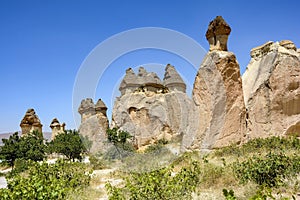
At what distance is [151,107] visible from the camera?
1035 inches

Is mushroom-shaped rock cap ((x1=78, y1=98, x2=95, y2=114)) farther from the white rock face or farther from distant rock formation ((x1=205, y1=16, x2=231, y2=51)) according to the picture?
distant rock formation ((x1=205, y1=16, x2=231, y2=51))

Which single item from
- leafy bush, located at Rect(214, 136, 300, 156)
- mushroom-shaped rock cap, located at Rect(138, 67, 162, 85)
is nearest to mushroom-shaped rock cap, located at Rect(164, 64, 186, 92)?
mushroom-shaped rock cap, located at Rect(138, 67, 162, 85)

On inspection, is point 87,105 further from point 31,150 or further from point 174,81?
point 31,150

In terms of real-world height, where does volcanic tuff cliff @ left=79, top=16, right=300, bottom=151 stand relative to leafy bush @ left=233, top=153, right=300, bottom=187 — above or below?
A: above

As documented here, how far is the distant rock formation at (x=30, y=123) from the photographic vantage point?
2732 cm

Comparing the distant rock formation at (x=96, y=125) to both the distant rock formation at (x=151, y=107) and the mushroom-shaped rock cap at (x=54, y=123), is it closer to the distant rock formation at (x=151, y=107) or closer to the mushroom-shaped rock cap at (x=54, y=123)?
the distant rock formation at (x=151, y=107)

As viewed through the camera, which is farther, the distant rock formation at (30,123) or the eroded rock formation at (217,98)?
the distant rock formation at (30,123)

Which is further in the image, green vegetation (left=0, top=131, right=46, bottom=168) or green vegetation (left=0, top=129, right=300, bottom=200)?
green vegetation (left=0, top=131, right=46, bottom=168)

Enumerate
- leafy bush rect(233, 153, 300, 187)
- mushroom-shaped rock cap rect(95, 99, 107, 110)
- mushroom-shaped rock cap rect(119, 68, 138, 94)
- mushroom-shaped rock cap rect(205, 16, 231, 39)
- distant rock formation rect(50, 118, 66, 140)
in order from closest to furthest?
leafy bush rect(233, 153, 300, 187), mushroom-shaped rock cap rect(205, 16, 231, 39), mushroom-shaped rock cap rect(119, 68, 138, 94), mushroom-shaped rock cap rect(95, 99, 107, 110), distant rock formation rect(50, 118, 66, 140)

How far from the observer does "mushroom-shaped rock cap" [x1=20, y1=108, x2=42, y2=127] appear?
27413 millimetres

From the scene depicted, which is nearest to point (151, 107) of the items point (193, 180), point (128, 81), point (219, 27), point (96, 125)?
point (128, 81)

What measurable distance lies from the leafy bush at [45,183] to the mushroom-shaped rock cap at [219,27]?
Result: 8715 millimetres

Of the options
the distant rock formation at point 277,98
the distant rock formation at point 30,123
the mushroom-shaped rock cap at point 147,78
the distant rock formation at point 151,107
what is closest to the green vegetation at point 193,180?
the distant rock formation at point 277,98

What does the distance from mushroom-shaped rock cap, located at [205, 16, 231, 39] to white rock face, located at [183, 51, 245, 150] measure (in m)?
0.98
